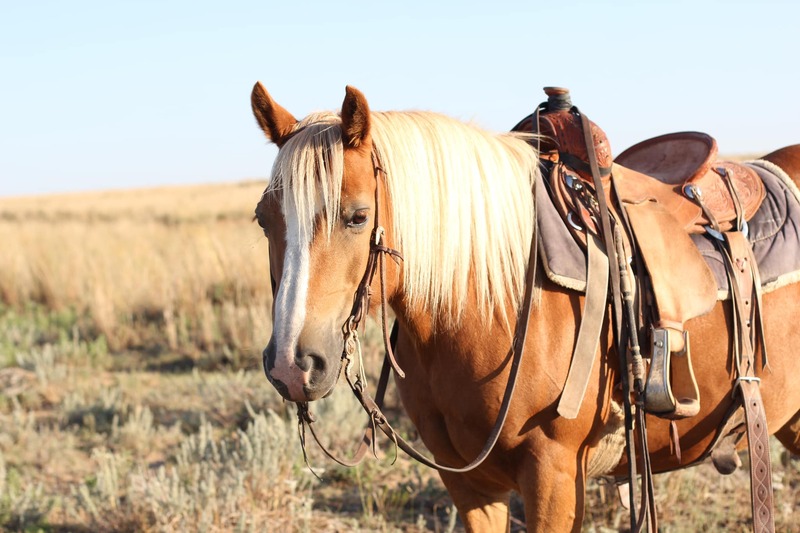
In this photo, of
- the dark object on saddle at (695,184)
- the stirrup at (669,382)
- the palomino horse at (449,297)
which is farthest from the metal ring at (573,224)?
the stirrup at (669,382)

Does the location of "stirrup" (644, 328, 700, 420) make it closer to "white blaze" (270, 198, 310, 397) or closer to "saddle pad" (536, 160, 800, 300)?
"saddle pad" (536, 160, 800, 300)

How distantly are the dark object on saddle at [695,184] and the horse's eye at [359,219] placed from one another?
3.09 feet

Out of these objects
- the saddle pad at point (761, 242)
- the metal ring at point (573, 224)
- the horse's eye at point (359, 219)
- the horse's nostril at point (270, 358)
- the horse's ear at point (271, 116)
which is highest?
the horse's ear at point (271, 116)

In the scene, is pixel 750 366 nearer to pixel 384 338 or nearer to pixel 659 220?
pixel 659 220

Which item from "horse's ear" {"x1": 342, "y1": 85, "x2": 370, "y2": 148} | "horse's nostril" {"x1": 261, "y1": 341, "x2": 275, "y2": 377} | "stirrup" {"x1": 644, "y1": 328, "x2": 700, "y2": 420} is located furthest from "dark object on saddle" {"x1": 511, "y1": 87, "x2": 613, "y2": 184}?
"horse's nostril" {"x1": 261, "y1": 341, "x2": 275, "y2": 377}

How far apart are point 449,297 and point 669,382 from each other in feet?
2.30

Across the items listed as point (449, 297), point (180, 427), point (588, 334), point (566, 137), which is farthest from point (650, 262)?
point (180, 427)

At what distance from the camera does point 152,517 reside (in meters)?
3.67

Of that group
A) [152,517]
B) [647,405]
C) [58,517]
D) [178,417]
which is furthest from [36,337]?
[647,405]

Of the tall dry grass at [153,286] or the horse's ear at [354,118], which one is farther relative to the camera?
the tall dry grass at [153,286]

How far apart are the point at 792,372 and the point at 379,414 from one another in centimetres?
154

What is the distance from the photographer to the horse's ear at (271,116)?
2086mm

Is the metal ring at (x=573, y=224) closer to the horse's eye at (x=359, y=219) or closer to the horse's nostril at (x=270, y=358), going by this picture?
the horse's eye at (x=359, y=219)

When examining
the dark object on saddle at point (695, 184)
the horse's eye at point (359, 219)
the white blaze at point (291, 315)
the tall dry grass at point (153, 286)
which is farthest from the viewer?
the tall dry grass at point (153, 286)
